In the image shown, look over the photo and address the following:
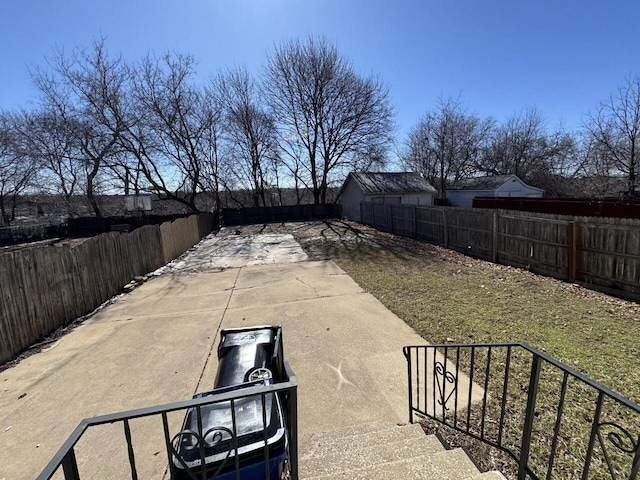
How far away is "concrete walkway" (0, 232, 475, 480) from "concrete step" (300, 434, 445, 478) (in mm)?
521

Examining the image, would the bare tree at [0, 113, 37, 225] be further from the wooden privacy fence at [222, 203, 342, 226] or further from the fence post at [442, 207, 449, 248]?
the fence post at [442, 207, 449, 248]

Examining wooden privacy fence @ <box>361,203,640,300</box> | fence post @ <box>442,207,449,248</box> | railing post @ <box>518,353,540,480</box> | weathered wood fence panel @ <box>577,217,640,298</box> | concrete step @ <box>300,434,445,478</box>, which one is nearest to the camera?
railing post @ <box>518,353,540,480</box>

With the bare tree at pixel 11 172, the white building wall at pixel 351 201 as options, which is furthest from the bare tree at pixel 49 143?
the white building wall at pixel 351 201

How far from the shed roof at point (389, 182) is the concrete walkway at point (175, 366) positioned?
700 inches

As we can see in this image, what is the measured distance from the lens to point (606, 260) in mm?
6344

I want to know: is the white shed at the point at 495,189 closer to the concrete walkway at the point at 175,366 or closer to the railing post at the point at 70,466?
the concrete walkway at the point at 175,366

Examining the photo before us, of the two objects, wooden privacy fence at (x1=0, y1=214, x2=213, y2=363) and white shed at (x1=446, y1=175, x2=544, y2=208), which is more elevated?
white shed at (x1=446, y1=175, x2=544, y2=208)

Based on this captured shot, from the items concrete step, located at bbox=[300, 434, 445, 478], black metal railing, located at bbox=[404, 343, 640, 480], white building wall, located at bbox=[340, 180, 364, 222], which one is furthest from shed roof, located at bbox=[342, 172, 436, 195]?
concrete step, located at bbox=[300, 434, 445, 478]

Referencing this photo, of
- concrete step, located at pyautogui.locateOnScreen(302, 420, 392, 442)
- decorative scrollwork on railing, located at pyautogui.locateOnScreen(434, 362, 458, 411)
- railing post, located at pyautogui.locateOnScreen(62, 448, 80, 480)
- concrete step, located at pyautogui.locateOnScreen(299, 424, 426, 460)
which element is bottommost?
concrete step, located at pyautogui.locateOnScreen(302, 420, 392, 442)

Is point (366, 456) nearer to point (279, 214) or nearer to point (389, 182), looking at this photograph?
point (389, 182)

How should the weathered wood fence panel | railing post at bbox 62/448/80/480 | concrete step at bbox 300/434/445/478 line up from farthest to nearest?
the weathered wood fence panel
concrete step at bbox 300/434/445/478
railing post at bbox 62/448/80/480

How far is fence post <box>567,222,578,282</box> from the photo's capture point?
271 inches

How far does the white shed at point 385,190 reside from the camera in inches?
959

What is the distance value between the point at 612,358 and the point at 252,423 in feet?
15.0
